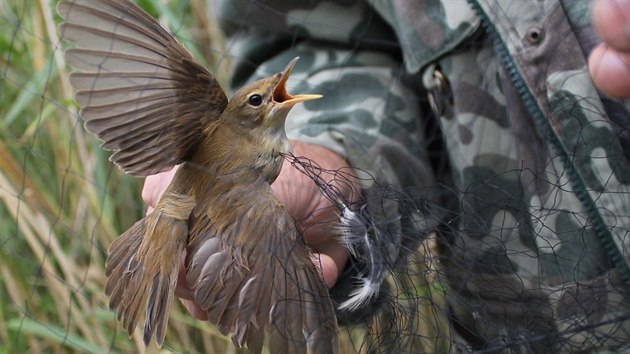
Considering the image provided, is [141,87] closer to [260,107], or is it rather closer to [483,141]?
[260,107]

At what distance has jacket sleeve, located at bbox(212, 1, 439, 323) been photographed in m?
1.54

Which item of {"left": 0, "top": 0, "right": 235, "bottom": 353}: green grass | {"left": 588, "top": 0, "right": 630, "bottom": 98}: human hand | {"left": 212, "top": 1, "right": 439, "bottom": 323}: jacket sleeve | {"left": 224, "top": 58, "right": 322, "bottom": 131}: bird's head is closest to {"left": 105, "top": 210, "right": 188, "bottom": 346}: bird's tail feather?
{"left": 224, "top": 58, "right": 322, "bottom": 131}: bird's head

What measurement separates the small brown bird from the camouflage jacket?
14 cm

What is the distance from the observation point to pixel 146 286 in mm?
1154

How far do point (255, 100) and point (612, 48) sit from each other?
438 millimetres

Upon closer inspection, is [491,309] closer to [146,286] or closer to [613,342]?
[613,342]

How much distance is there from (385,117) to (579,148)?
384mm

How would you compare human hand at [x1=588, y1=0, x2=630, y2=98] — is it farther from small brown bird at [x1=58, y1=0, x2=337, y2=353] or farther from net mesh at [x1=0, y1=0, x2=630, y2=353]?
small brown bird at [x1=58, y1=0, x2=337, y2=353]

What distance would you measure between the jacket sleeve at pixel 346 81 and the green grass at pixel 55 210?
1.54ft

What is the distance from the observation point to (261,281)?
41.2 inches

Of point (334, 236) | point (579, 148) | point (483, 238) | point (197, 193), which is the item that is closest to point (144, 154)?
point (197, 193)

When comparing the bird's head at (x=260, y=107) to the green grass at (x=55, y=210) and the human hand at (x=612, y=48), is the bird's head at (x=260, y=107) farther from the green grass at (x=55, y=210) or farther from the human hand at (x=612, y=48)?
the green grass at (x=55, y=210)

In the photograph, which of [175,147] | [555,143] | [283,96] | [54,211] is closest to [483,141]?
[555,143]

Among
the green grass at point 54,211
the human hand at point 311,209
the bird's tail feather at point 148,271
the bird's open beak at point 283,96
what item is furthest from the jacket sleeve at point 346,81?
the green grass at point 54,211
